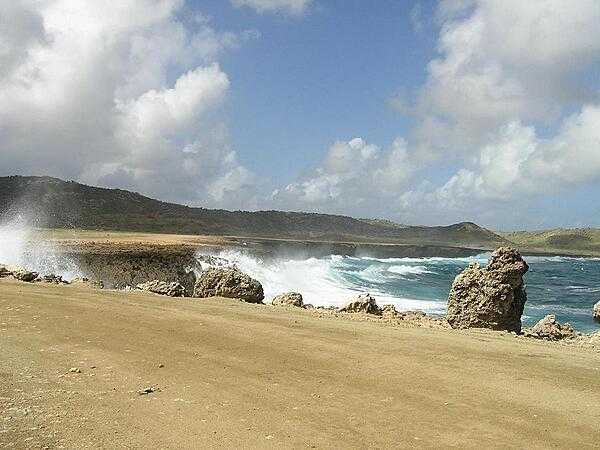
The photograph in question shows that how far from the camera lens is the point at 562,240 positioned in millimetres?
151625

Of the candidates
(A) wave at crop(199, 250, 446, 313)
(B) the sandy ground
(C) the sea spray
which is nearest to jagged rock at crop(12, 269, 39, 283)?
(B) the sandy ground

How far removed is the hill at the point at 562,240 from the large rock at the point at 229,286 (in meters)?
128

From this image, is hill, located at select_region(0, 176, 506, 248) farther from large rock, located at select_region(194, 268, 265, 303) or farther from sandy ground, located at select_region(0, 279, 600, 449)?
sandy ground, located at select_region(0, 279, 600, 449)

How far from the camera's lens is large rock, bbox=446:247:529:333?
12659mm

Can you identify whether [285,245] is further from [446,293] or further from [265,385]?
[265,385]

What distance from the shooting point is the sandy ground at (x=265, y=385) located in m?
4.39

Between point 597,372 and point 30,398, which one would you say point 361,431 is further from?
point 597,372

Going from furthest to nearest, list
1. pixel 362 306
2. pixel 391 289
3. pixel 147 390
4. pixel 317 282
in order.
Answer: pixel 391 289
pixel 317 282
pixel 362 306
pixel 147 390

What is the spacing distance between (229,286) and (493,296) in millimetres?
6982

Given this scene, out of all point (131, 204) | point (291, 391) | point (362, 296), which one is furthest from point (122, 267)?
point (131, 204)

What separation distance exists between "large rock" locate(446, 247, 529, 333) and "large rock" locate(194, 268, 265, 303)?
210 inches

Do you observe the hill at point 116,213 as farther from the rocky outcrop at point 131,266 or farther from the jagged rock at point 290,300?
the jagged rock at point 290,300

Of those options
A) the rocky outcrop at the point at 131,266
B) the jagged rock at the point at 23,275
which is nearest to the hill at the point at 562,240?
the rocky outcrop at the point at 131,266

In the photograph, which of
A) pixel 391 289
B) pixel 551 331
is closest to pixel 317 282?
pixel 391 289
